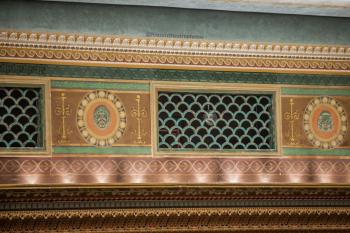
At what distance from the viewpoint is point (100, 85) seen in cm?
937

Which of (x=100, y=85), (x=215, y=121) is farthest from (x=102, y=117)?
(x=215, y=121)

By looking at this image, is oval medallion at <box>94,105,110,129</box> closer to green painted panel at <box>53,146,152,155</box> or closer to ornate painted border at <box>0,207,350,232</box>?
green painted panel at <box>53,146,152,155</box>

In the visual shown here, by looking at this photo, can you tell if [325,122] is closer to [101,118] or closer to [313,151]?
[313,151]

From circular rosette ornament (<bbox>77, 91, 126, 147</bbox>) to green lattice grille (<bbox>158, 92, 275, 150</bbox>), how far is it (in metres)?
0.39

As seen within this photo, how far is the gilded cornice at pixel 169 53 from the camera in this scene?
916 cm

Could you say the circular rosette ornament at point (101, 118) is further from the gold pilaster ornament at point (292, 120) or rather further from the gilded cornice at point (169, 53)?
the gold pilaster ornament at point (292, 120)

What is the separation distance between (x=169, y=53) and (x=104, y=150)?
1.09 m

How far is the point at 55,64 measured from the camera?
9.23 meters

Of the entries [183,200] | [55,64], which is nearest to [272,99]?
[183,200]

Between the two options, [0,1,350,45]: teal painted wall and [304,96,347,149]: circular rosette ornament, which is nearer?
[0,1,350,45]: teal painted wall

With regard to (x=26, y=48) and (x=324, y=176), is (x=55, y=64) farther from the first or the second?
(x=324, y=176)

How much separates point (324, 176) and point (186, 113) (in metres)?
1.46

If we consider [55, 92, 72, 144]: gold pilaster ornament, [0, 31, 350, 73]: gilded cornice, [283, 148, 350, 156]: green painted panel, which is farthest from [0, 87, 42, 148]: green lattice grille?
[283, 148, 350, 156]: green painted panel

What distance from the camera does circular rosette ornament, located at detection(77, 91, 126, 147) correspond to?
9289 millimetres
